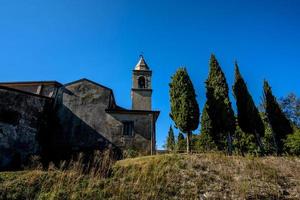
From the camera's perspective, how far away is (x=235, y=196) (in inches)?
378

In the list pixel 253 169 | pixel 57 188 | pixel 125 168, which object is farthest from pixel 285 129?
pixel 57 188

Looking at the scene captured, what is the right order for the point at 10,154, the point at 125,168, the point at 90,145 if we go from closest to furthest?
the point at 125,168
the point at 10,154
the point at 90,145

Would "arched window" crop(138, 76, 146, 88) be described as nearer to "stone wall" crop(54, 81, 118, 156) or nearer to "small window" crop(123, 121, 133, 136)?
"stone wall" crop(54, 81, 118, 156)

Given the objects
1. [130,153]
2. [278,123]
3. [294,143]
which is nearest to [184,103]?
[130,153]

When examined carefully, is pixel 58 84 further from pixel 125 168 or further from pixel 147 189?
pixel 147 189

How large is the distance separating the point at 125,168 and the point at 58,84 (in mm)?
14026

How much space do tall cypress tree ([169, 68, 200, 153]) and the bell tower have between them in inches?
145

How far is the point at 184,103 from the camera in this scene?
61.6 feet

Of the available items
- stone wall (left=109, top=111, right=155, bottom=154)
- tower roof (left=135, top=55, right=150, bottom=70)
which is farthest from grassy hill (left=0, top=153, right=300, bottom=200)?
tower roof (left=135, top=55, right=150, bottom=70)

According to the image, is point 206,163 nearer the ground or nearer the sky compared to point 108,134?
nearer the ground

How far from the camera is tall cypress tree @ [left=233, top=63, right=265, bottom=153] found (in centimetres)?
2234

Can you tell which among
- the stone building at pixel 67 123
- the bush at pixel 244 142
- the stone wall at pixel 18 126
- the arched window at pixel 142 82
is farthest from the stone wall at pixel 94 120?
the bush at pixel 244 142

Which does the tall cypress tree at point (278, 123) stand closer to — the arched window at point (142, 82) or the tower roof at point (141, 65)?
the arched window at point (142, 82)

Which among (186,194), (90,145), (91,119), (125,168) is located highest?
(91,119)
